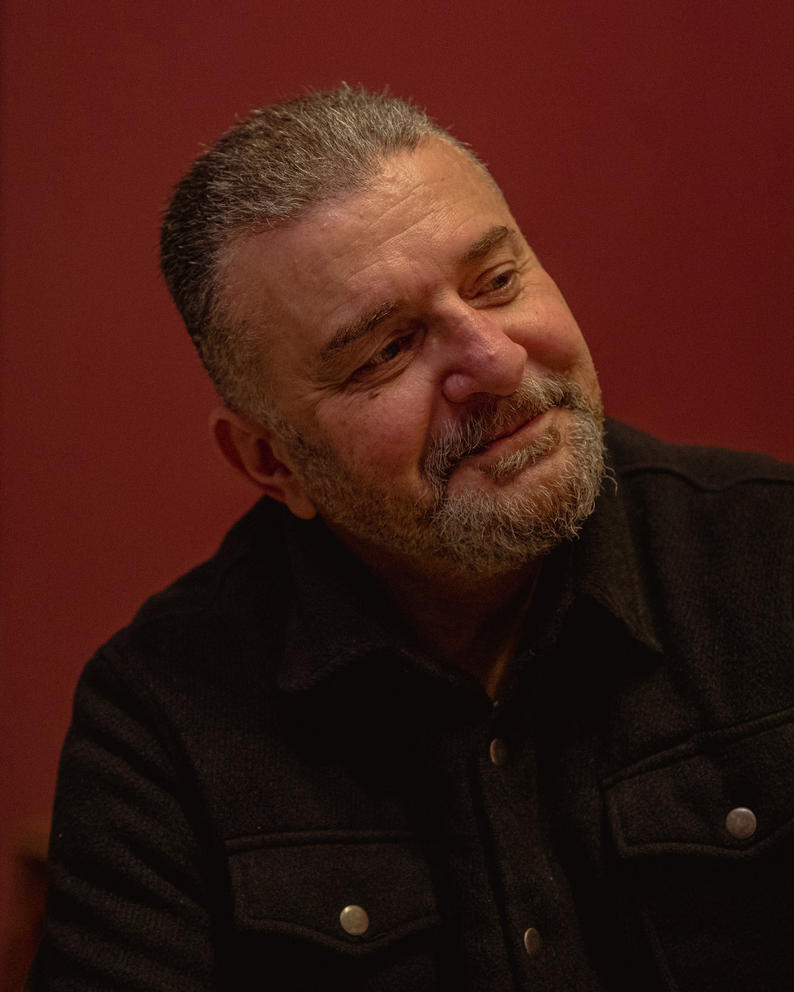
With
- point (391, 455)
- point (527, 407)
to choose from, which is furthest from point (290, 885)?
point (527, 407)

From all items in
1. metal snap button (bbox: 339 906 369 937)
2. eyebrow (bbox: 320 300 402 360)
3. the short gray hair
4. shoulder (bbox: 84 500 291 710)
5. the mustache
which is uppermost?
the short gray hair

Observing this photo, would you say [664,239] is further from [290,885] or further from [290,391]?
[290,885]

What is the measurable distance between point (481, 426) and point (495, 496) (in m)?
0.08

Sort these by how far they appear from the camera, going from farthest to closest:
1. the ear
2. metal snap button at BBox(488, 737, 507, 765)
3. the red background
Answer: the red background < the ear < metal snap button at BBox(488, 737, 507, 765)

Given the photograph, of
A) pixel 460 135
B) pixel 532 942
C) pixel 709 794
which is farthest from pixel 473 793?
pixel 460 135

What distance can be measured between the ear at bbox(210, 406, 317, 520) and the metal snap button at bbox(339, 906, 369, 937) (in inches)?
19.8

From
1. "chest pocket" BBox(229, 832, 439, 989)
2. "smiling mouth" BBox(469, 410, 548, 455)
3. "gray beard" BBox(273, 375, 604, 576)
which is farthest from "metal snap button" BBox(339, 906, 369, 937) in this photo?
"smiling mouth" BBox(469, 410, 548, 455)

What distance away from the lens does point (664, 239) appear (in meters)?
1.63

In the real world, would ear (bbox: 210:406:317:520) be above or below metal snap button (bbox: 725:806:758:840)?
above

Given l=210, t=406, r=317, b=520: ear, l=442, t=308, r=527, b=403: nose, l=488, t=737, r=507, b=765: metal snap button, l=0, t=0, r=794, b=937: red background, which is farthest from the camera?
l=0, t=0, r=794, b=937: red background

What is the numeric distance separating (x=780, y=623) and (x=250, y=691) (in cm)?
67

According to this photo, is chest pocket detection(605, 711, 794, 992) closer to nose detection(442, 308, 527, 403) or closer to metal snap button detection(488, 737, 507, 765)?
metal snap button detection(488, 737, 507, 765)

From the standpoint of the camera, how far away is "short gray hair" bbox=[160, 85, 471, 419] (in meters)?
1.18

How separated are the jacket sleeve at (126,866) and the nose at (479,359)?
0.59 metres
